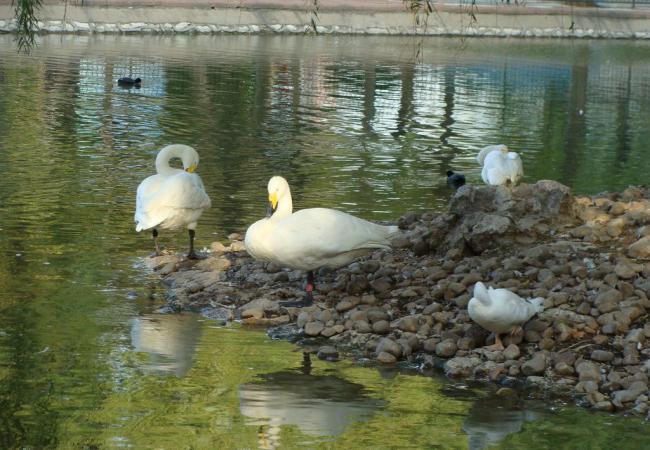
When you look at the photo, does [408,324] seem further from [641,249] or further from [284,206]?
[641,249]

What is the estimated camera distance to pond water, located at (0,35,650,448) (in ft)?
26.3

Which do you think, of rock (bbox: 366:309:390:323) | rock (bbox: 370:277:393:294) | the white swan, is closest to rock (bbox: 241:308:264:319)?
rock (bbox: 366:309:390:323)

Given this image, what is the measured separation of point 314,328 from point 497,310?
171 cm

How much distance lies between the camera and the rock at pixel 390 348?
9359 mm

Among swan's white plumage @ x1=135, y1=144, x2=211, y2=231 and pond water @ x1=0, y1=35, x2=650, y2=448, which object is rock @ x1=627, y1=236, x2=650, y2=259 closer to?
pond water @ x1=0, y1=35, x2=650, y2=448

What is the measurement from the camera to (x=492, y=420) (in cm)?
816

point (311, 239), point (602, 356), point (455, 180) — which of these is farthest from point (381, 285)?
point (455, 180)

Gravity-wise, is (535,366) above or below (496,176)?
below

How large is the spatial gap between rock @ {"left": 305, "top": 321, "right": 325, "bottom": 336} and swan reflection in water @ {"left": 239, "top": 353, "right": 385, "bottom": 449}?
808mm

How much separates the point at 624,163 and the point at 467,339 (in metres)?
12.0

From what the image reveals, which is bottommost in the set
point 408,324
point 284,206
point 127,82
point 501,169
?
point 408,324

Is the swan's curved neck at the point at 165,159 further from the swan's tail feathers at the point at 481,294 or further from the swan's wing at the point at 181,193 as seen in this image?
the swan's tail feathers at the point at 481,294

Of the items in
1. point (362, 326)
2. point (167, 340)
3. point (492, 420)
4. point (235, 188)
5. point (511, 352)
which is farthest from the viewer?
point (235, 188)

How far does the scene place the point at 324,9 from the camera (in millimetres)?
51375
